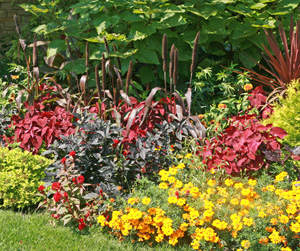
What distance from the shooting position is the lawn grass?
2951 millimetres

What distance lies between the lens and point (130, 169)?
3.55 meters

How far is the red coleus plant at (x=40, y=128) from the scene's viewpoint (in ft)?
13.2

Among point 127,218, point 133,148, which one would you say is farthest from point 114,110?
point 127,218

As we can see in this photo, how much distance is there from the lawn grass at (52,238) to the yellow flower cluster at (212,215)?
0.09 meters

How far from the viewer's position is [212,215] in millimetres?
3039

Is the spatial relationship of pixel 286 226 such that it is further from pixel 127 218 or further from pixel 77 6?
pixel 77 6

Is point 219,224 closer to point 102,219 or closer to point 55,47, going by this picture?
point 102,219

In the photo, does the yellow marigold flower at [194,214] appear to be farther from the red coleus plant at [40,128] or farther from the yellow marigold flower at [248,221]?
the red coleus plant at [40,128]

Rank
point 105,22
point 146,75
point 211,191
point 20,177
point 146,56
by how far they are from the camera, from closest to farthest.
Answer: point 211,191 < point 20,177 < point 105,22 < point 146,56 < point 146,75

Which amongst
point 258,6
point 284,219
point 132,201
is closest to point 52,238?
point 132,201

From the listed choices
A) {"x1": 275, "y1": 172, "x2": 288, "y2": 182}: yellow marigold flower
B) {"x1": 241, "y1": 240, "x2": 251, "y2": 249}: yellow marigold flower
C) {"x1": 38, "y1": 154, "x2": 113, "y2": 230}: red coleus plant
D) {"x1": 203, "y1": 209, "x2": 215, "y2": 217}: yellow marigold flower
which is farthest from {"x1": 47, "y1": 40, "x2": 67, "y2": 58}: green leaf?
{"x1": 241, "y1": 240, "x2": 251, "y2": 249}: yellow marigold flower

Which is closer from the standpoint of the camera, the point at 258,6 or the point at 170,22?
the point at 170,22

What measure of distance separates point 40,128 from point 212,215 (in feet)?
6.82

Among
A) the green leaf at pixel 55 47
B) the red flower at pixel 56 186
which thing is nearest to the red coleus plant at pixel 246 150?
the red flower at pixel 56 186
